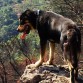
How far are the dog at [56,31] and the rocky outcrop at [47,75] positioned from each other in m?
0.27

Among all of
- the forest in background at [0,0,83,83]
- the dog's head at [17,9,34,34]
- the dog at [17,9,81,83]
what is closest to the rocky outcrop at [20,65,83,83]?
the dog at [17,9,81,83]

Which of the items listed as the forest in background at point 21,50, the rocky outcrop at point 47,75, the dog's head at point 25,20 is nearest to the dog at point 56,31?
the dog's head at point 25,20

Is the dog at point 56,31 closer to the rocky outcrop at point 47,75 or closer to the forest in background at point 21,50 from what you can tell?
the rocky outcrop at point 47,75

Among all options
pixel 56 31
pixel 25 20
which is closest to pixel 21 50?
pixel 25 20

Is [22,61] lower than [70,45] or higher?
lower

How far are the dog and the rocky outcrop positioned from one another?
0.87 ft

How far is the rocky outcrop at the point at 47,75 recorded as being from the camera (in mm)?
8711

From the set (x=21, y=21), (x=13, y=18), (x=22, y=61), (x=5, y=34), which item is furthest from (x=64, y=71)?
(x=13, y=18)

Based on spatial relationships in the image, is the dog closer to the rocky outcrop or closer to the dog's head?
the dog's head

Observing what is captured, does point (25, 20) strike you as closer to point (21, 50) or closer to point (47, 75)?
point (47, 75)

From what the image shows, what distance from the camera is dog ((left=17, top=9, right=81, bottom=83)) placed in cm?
812

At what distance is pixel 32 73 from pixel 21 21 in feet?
5.23

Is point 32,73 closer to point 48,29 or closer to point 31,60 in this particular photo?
point 48,29

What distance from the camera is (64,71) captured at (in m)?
9.17
